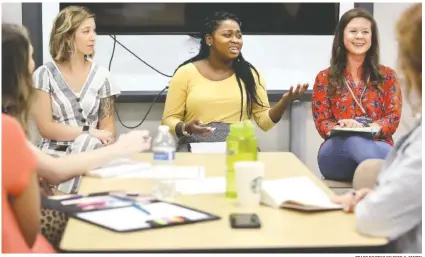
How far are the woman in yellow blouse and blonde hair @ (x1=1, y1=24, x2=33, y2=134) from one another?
5.42 feet

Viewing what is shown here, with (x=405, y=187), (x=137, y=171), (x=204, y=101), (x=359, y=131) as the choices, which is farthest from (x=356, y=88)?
(x=405, y=187)

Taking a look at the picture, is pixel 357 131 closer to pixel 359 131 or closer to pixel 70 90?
pixel 359 131

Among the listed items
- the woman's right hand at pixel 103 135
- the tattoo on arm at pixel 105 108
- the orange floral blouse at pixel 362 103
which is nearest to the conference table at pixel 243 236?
the woman's right hand at pixel 103 135

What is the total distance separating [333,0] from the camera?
3686mm

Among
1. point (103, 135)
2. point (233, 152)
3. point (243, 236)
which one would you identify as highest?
point (233, 152)

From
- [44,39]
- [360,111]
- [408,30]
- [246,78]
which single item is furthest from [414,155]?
[44,39]

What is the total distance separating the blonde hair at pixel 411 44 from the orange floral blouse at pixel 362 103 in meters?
1.55

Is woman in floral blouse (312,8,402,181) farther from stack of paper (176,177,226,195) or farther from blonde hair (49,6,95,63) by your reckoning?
blonde hair (49,6,95,63)

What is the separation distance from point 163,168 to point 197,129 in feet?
2.57

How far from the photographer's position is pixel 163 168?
7.11ft

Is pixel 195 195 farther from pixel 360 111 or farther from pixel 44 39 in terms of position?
pixel 44 39

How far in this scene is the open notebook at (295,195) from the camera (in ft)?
5.49

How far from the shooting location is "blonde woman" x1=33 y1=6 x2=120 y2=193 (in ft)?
10.1

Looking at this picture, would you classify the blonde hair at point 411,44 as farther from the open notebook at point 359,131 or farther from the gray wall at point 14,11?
the gray wall at point 14,11
